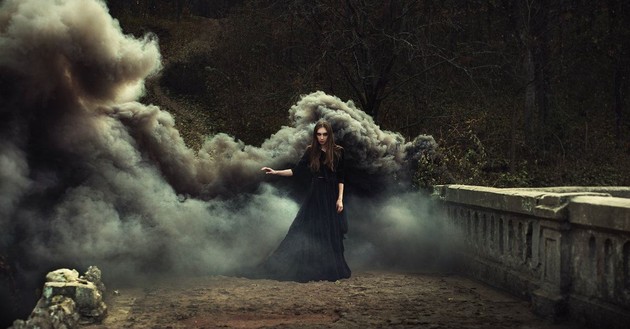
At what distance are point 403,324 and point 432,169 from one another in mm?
5691

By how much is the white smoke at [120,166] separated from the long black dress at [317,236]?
1.09m

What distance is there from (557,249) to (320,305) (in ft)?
9.05

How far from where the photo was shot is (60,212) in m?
11.3

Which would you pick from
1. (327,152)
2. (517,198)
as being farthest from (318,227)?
(517,198)

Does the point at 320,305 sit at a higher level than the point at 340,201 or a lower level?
lower

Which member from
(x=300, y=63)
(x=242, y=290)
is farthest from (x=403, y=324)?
(x=300, y=63)

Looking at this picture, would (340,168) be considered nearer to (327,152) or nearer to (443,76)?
(327,152)

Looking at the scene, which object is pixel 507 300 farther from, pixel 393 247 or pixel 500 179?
pixel 500 179

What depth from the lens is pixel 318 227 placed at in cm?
1145

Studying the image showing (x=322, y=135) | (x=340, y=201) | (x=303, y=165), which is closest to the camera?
(x=322, y=135)

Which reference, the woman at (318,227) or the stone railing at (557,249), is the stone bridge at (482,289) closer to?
the stone railing at (557,249)

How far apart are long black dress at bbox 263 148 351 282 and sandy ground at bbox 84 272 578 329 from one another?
32 cm

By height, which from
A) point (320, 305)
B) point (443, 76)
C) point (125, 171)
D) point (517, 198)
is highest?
point (443, 76)

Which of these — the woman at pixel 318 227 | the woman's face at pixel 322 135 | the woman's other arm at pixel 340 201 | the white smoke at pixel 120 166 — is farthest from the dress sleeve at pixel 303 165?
the white smoke at pixel 120 166
